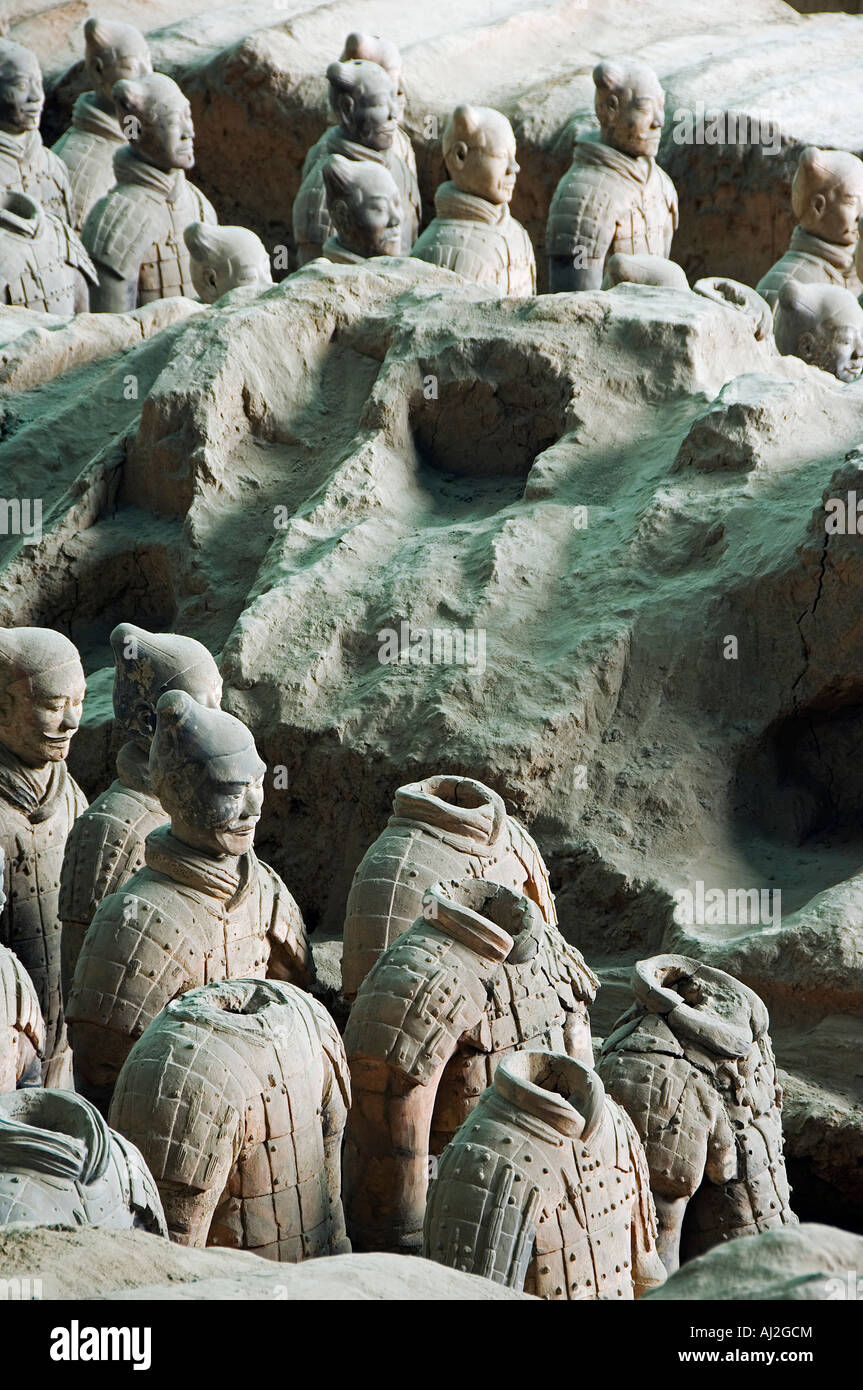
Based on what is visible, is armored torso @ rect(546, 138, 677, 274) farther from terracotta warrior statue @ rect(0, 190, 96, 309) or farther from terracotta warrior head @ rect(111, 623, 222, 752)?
terracotta warrior head @ rect(111, 623, 222, 752)

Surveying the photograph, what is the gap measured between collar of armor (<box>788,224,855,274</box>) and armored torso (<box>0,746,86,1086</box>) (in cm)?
535

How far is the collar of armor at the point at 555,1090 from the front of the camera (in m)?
3.68

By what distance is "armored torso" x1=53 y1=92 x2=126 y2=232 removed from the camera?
10.6 m

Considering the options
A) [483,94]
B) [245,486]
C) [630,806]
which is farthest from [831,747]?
[483,94]

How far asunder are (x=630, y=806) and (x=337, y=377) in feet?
7.65

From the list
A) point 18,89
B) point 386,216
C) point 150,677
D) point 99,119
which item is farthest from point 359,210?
point 150,677

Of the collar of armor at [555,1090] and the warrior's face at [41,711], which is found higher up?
the warrior's face at [41,711]

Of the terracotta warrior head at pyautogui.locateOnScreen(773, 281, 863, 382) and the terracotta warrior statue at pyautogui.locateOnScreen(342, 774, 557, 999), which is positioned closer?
the terracotta warrior statue at pyautogui.locateOnScreen(342, 774, 557, 999)

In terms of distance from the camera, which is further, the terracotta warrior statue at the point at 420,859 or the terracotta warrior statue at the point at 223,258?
the terracotta warrior statue at the point at 223,258

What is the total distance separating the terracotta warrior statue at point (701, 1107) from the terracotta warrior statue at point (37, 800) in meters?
1.60

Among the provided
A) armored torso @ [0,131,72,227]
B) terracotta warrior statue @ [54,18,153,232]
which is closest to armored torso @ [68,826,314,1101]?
armored torso @ [0,131,72,227]

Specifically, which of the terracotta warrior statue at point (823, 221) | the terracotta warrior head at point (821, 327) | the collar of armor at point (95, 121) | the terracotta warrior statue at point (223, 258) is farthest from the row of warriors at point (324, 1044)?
the collar of armor at point (95, 121)

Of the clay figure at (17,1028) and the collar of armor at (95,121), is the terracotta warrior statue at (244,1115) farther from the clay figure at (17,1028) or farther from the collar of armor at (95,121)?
the collar of armor at (95,121)

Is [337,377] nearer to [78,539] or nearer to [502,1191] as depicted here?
[78,539]
